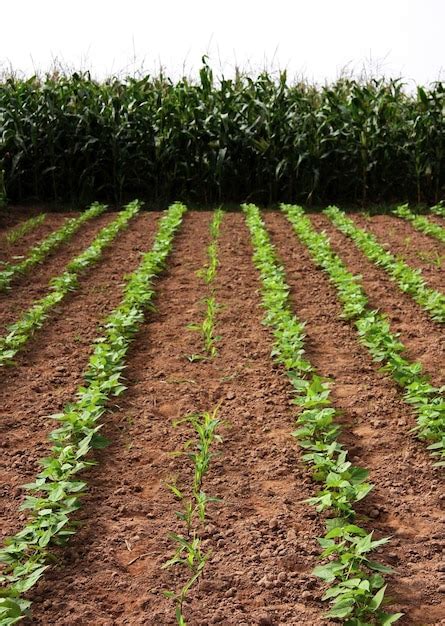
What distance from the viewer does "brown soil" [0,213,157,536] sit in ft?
13.2

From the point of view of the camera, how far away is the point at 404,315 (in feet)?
21.0

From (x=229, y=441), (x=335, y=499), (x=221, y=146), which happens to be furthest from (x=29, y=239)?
(x=335, y=499)

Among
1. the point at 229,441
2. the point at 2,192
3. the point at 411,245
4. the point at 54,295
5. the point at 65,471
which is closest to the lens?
the point at 65,471

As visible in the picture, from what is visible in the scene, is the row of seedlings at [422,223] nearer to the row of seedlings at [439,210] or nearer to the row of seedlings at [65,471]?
the row of seedlings at [439,210]

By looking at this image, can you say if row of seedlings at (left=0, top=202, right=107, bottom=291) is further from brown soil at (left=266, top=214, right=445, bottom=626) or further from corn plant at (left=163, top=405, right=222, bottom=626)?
corn plant at (left=163, top=405, right=222, bottom=626)

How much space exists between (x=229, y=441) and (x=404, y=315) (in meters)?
2.62

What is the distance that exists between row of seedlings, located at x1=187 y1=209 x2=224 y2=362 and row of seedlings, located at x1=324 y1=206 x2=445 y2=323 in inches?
61.7

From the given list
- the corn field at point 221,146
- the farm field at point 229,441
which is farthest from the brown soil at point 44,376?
the corn field at point 221,146

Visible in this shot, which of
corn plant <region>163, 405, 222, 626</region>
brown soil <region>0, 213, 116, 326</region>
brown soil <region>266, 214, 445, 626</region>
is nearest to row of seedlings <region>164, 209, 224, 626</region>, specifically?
corn plant <region>163, 405, 222, 626</region>

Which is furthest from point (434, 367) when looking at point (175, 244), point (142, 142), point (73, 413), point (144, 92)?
point (144, 92)

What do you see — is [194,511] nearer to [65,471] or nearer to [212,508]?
[212,508]

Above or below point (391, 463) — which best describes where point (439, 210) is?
above

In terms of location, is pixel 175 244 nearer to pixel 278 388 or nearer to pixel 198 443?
pixel 278 388

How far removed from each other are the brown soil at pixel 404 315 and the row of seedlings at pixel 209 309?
4.26 ft
